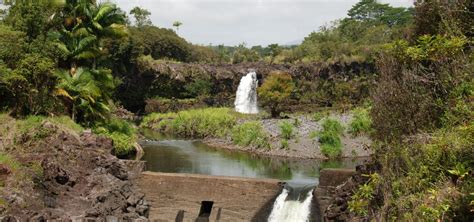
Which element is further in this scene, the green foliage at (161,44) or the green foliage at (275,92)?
the green foliage at (161,44)

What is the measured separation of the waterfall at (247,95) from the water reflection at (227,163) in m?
19.2

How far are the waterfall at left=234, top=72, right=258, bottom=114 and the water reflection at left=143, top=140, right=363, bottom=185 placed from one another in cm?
1919

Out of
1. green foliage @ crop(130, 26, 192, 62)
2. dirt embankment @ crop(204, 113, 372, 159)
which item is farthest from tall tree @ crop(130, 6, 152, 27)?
dirt embankment @ crop(204, 113, 372, 159)

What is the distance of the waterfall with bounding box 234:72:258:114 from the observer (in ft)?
154

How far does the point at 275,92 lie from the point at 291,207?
25.0 meters

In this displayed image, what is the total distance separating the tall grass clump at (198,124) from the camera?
1299 inches

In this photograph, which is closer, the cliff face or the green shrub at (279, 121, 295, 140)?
the green shrub at (279, 121, 295, 140)

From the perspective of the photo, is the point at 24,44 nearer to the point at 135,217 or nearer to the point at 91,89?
the point at 91,89

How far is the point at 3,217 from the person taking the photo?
1064 cm

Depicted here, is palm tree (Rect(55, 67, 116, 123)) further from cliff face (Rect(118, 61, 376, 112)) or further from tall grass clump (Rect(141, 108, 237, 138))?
cliff face (Rect(118, 61, 376, 112))

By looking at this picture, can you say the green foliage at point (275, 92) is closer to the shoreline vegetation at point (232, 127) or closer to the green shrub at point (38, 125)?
the shoreline vegetation at point (232, 127)

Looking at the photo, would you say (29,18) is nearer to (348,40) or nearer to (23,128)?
(23,128)

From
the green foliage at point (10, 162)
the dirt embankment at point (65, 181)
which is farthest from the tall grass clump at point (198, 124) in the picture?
the green foliage at point (10, 162)

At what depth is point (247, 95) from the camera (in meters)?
47.7
